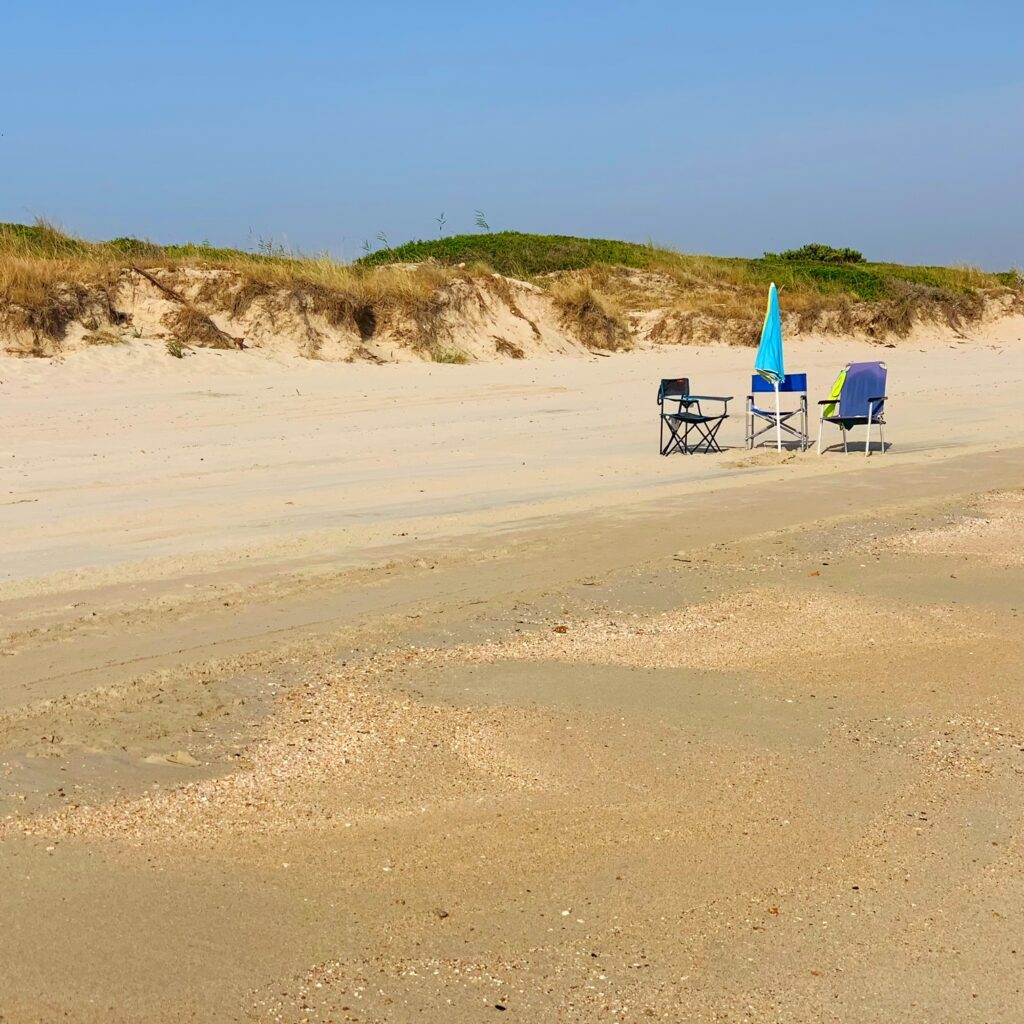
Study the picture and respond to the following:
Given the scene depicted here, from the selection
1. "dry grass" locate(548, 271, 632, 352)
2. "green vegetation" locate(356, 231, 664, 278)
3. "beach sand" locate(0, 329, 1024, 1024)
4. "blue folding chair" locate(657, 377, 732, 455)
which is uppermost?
"green vegetation" locate(356, 231, 664, 278)

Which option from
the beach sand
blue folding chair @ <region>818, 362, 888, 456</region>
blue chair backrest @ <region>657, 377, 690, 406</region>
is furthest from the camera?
blue chair backrest @ <region>657, 377, 690, 406</region>

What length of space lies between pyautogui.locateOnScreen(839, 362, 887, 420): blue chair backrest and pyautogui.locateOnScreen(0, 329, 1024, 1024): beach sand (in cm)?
250

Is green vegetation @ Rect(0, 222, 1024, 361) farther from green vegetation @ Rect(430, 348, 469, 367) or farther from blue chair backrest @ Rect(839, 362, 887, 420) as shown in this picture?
blue chair backrest @ Rect(839, 362, 887, 420)

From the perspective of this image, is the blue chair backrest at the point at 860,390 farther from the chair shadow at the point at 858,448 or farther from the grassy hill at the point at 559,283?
the grassy hill at the point at 559,283

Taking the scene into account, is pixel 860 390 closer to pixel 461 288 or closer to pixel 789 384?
pixel 789 384

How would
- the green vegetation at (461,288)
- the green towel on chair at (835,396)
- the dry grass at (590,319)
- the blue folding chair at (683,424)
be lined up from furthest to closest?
the dry grass at (590,319)
the green vegetation at (461,288)
the green towel on chair at (835,396)
the blue folding chair at (683,424)

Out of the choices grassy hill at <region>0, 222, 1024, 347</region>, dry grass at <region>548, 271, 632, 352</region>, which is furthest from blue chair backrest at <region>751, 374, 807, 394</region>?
dry grass at <region>548, 271, 632, 352</region>

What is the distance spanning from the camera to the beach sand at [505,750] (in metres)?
3.68

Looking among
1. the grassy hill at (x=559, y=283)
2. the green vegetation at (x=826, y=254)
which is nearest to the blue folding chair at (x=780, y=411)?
the grassy hill at (x=559, y=283)

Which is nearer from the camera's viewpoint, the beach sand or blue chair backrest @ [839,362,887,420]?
the beach sand

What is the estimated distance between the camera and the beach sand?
368cm

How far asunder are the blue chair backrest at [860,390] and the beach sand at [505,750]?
2499 mm

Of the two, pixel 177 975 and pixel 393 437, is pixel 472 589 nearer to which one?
pixel 177 975

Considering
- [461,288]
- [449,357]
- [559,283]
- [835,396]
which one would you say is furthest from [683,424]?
[559,283]
